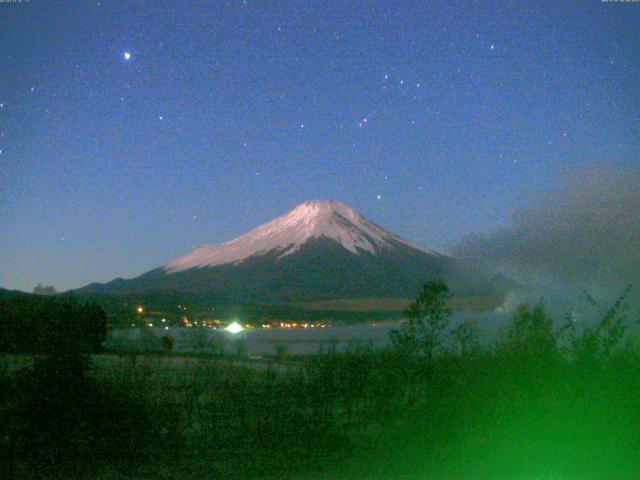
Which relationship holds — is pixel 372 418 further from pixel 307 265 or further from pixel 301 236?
pixel 301 236

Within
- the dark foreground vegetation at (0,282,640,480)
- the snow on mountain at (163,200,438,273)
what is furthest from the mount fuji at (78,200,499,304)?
the dark foreground vegetation at (0,282,640,480)

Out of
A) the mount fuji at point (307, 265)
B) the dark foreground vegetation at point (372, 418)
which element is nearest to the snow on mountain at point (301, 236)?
the mount fuji at point (307, 265)

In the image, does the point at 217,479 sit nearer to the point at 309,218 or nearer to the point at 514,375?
the point at 514,375

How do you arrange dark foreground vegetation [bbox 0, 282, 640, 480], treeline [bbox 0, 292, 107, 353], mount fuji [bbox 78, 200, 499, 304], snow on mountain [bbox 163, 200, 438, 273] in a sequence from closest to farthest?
dark foreground vegetation [bbox 0, 282, 640, 480]
treeline [bbox 0, 292, 107, 353]
mount fuji [bbox 78, 200, 499, 304]
snow on mountain [bbox 163, 200, 438, 273]

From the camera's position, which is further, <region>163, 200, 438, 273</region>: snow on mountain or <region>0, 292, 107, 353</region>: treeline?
<region>163, 200, 438, 273</region>: snow on mountain

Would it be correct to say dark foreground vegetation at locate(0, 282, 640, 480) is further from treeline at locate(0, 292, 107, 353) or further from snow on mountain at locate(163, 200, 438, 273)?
snow on mountain at locate(163, 200, 438, 273)

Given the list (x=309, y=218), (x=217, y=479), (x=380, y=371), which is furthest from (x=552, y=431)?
(x=309, y=218)
